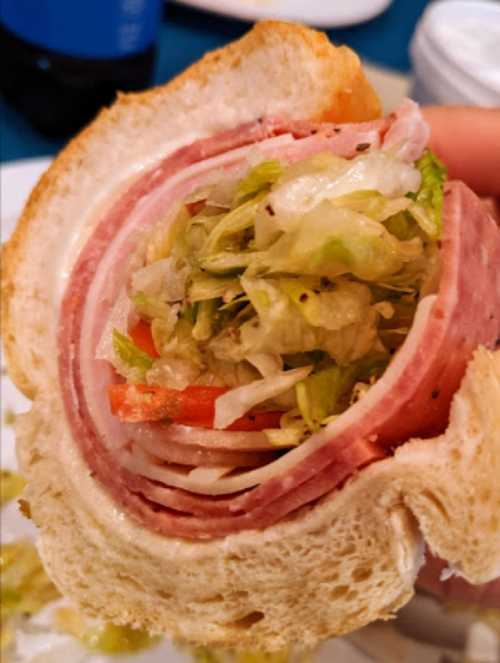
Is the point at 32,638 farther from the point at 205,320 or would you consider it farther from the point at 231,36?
the point at 231,36

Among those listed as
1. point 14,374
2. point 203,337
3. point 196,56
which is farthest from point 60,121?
point 203,337

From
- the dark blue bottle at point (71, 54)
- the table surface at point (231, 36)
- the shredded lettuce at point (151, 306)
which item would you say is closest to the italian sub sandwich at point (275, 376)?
the shredded lettuce at point (151, 306)

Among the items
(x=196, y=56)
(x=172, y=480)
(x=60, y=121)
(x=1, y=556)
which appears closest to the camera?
(x=172, y=480)

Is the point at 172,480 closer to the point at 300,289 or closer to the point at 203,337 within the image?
the point at 203,337

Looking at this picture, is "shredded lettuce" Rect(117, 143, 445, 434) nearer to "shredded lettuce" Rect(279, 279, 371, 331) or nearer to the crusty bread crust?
"shredded lettuce" Rect(279, 279, 371, 331)

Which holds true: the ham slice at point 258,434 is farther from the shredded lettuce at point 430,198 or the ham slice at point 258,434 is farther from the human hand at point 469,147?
the human hand at point 469,147

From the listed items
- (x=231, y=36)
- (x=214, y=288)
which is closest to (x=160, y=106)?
(x=214, y=288)
